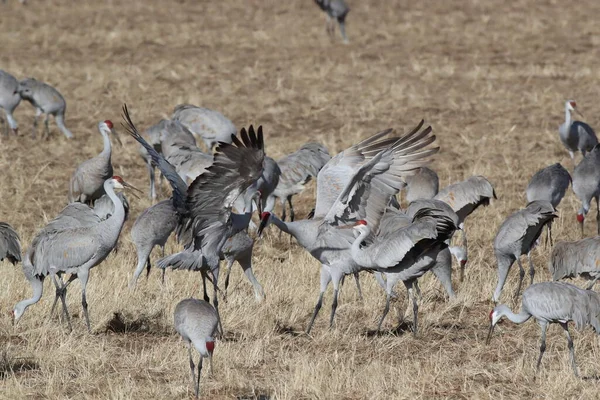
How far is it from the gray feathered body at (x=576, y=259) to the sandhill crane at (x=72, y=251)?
324 cm

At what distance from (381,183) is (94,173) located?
11.7 feet

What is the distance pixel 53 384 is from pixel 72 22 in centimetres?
1889

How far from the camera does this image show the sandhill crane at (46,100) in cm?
1448

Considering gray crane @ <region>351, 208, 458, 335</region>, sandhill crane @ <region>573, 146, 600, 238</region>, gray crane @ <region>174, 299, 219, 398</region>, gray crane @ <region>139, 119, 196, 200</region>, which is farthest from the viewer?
gray crane @ <region>139, 119, 196, 200</region>

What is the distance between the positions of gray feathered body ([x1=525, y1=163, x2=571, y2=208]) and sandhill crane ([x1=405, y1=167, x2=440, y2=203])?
0.92 m

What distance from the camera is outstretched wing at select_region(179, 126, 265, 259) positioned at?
671 centimetres

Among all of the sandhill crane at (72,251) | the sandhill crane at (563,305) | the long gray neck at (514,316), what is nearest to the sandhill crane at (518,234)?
the long gray neck at (514,316)

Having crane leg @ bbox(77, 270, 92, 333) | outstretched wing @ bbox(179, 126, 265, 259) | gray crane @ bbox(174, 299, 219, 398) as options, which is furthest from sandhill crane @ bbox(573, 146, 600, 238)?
gray crane @ bbox(174, 299, 219, 398)

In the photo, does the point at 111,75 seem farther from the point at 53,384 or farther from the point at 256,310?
the point at 53,384

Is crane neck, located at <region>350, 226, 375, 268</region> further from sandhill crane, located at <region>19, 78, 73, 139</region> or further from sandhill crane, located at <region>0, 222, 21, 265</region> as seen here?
sandhill crane, located at <region>19, 78, 73, 139</region>

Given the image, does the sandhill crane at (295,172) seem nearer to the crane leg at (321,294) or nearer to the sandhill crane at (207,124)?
the sandhill crane at (207,124)

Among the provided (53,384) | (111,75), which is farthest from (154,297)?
(111,75)

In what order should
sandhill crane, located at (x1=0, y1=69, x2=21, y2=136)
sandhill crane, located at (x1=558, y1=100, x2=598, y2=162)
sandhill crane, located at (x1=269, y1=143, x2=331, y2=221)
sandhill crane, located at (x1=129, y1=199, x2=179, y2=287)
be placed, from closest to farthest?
sandhill crane, located at (x1=129, y1=199, x2=179, y2=287) < sandhill crane, located at (x1=269, y1=143, x2=331, y2=221) < sandhill crane, located at (x1=558, y1=100, x2=598, y2=162) < sandhill crane, located at (x1=0, y1=69, x2=21, y2=136)

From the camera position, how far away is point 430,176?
1049 cm
